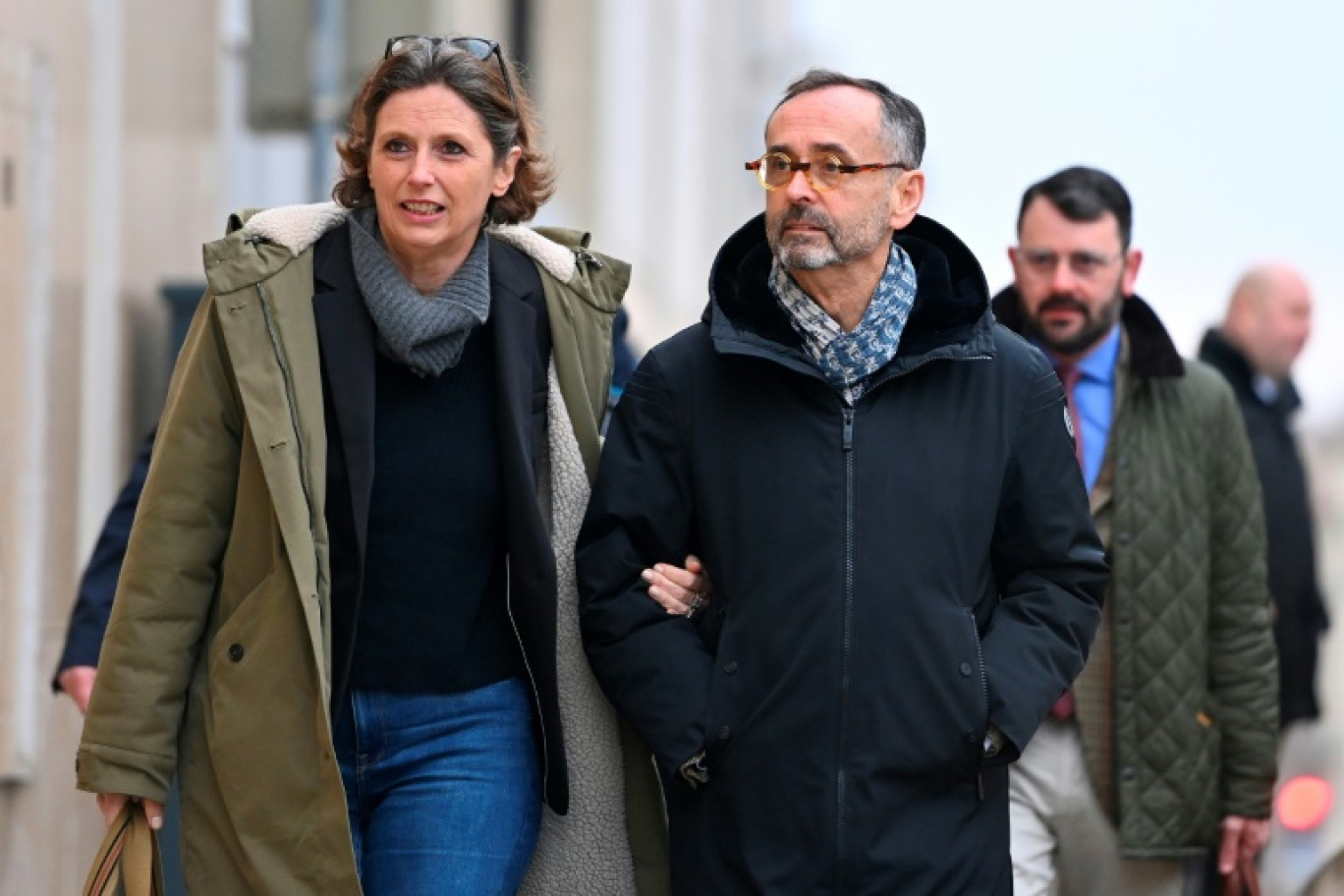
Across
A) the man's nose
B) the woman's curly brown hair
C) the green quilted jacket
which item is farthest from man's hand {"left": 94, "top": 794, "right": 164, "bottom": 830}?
the green quilted jacket

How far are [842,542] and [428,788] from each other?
2.78 ft

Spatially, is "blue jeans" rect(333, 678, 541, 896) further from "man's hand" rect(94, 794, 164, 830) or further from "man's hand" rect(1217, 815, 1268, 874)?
"man's hand" rect(1217, 815, 1268, 874)

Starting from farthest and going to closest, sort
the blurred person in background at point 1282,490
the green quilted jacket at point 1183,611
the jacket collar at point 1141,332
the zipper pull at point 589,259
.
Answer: the blurred person in background at point 1282,490
the jacket collar at point 1141,332
the green quilted jacket at point 1183,611
the zipper pull at point 589,259

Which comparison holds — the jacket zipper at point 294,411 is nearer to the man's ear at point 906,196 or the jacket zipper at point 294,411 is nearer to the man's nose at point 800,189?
the man's nose at point 800,189

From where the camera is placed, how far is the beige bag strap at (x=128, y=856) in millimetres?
4801

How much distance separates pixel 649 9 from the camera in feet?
74.1

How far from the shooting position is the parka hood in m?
4.85

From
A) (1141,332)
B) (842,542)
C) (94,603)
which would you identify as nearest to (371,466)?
(842,542)

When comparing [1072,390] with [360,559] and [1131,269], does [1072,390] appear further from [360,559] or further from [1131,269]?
[360,559]

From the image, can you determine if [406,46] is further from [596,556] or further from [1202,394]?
[1202,394]

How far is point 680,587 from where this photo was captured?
4.86 metres

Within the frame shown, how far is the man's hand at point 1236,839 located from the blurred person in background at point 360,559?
1804mm

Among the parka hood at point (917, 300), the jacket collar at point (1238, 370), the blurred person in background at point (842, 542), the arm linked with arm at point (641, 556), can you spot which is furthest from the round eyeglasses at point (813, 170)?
the jacket collar at point (1238, 370)

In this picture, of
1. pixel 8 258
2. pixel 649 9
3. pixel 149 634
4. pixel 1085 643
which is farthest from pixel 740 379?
pixel 649 9
